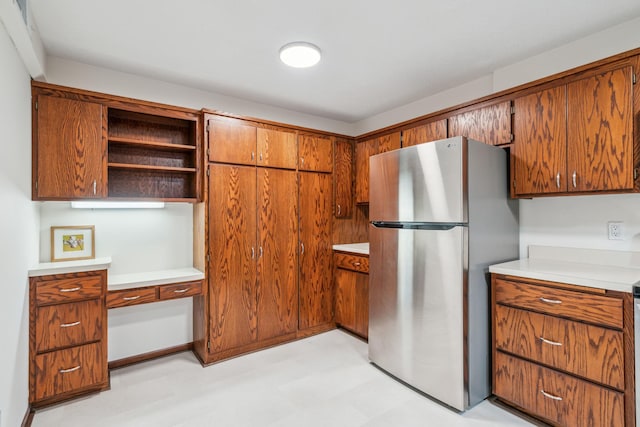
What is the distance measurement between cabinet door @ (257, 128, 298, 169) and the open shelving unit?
601 mm

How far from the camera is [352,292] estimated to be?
10.9 ft

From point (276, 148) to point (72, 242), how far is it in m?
1.89

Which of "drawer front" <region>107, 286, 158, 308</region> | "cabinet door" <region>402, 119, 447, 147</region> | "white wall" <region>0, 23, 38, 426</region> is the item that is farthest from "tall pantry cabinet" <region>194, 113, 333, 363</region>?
"white wall" <region>0, 23, 38, 426</region>

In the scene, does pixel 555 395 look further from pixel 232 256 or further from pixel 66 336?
pixel 66 336

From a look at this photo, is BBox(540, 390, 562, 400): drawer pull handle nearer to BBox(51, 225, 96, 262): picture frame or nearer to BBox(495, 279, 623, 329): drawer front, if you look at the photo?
BBox(495, 279, 623, 329): drawer front

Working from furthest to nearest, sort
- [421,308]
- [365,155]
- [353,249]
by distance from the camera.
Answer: [365,155], [353,249], [421,308]

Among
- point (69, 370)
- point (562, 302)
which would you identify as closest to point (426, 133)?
point (562, 302)

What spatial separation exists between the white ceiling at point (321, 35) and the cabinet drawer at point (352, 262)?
5.61ft

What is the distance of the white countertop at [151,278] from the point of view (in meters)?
2.41

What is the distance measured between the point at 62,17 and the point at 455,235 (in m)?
2.84

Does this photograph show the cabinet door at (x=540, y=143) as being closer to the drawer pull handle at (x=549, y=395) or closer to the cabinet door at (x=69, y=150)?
the drawer pull handle at (x=549, y=395)

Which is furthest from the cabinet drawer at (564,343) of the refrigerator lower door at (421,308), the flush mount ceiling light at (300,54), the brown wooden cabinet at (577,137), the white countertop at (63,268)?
the white countertop at (63,268)

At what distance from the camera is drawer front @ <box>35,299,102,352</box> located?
2068mm

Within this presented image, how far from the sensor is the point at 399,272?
7.95 feet
